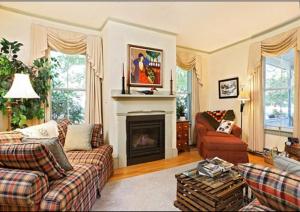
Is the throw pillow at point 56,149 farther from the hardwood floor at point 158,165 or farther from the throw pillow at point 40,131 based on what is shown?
the hardwood floor at point 158,165

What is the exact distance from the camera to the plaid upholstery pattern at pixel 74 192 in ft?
3.75

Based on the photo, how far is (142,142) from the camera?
3.13 m

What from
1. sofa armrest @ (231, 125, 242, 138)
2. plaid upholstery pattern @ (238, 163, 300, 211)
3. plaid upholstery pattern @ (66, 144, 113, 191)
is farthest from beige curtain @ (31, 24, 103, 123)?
plaid upholstery pattern @ (238, 163, 300, 211)

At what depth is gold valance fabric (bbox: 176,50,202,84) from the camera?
4.05m

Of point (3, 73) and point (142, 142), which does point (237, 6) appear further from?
point (3, 73)

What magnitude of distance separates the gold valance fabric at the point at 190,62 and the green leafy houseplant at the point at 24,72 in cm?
261

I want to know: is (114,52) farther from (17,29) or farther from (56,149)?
(56,149)

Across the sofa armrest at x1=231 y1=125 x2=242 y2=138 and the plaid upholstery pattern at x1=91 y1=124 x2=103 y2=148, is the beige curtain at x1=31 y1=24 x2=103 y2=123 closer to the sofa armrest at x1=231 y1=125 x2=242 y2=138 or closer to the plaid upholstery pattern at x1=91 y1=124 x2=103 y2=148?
the plaid upholstery pattern at x1=91 y1=124 x2=103 y2=148

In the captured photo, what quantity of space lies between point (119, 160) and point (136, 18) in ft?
7.69

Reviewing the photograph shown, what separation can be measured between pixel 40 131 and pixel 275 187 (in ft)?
7.52

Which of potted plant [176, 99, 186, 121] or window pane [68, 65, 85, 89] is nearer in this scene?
window pane [68, 65, 85, 89]

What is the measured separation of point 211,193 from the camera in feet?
4.20

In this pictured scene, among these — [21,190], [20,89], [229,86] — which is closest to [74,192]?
[21,190]

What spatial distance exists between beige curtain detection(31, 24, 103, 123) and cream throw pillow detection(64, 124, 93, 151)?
0.76m
